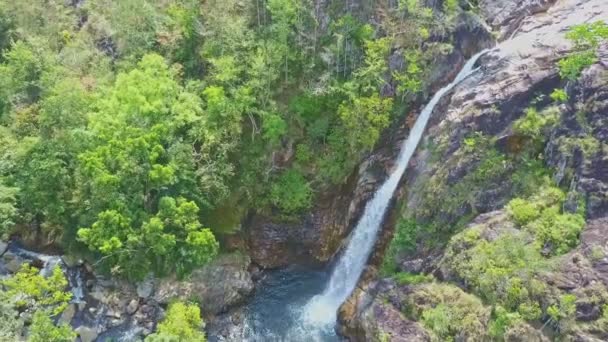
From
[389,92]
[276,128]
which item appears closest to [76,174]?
[276,128]

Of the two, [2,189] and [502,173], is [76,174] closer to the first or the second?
[2,189]

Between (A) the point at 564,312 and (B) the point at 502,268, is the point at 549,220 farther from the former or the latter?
(A) the point at 564,312

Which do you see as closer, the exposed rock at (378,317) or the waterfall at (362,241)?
the exposed rock at (378,317)

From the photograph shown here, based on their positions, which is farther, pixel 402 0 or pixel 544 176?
pixel 402 0

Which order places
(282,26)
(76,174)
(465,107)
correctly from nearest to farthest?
(76,174), (465,107), (282,26)

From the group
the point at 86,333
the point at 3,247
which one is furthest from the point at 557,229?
the point at 3,247

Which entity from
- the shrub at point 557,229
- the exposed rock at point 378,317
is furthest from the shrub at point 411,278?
the shrub at point 557,229

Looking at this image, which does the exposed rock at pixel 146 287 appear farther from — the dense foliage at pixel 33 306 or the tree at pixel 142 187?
the dense foliage at pixel 33 306
